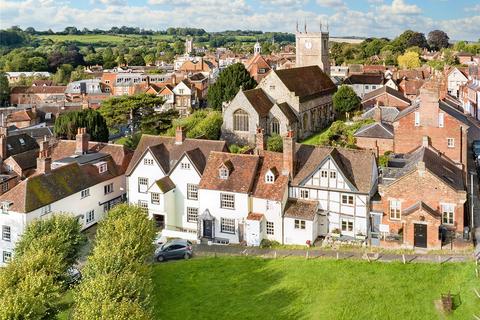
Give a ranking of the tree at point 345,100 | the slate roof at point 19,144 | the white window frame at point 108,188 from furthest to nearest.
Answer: the tree at point 345,100, the slate roof at point 19,144, the white window frame at point 108,188

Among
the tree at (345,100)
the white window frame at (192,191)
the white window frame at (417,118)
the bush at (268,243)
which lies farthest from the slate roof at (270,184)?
the tree at (345,100)

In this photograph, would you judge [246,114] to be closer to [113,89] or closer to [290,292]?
[290,292]

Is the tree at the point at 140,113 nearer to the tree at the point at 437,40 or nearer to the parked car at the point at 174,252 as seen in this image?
the parked car at the point at 174,252

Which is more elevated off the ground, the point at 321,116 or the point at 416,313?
the point at 321,116

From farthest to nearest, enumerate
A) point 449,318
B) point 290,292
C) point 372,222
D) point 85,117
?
point 85,117, point 372,222, point 290,292, point 449,318

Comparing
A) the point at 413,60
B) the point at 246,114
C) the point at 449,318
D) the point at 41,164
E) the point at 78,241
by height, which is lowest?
the point at 449,318

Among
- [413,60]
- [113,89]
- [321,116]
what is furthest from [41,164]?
[413,60]

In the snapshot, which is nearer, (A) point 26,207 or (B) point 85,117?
(A) point 26,207
